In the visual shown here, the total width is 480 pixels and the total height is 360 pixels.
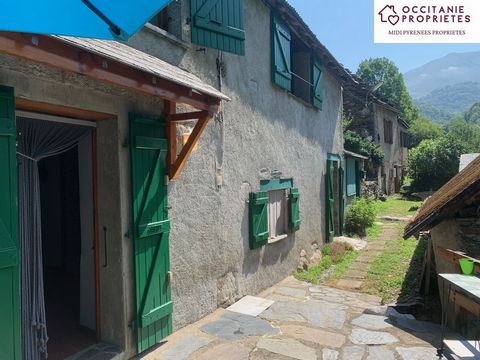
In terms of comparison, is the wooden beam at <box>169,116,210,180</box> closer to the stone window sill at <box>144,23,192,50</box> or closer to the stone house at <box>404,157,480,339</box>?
the stone window sill at <box>144,23,192,50</box>

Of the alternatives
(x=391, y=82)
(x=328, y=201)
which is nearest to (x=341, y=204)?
(x=328, y=201)

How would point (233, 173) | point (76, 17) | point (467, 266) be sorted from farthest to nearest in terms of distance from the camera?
point (233, 173) → point (467, 266) → point (76, 17)

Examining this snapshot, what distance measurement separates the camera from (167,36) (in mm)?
4406

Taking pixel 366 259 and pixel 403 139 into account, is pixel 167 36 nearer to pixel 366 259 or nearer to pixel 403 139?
pixel 366 259

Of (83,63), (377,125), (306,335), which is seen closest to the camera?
(83,63)

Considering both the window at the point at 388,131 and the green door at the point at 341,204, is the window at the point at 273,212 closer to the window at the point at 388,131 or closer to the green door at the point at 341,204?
the green door at the point at 341,204

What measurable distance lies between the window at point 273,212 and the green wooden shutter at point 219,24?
2.39m

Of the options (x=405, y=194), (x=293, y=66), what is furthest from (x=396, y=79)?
(x=293, y=66)

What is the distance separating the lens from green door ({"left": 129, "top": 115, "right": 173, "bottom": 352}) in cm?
390

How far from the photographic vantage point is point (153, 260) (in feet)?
13.5

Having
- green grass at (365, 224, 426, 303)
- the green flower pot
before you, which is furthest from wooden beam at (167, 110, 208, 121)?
green grass at (365, 224, 426, 303)

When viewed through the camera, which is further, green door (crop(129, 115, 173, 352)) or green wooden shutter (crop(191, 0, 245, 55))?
green wooden shutter (crop(191, 0, 245, 55))

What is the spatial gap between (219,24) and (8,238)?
3822mm

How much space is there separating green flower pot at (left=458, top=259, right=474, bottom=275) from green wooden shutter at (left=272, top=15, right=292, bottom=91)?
439 cm
